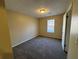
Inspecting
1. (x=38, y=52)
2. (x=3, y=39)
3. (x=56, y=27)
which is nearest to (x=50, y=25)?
(x=56, y=27)

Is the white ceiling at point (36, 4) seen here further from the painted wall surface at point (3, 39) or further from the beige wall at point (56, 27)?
the beige wall at point (56, 27)

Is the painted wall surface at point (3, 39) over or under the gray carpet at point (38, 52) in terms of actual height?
over

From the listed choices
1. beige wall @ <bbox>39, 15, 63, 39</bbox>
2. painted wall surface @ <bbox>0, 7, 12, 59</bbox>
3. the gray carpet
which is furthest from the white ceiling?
beige wall @ <bbox>39, 15, 63, 39</bbox>

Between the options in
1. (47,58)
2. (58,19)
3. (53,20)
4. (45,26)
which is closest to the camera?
(47,58)

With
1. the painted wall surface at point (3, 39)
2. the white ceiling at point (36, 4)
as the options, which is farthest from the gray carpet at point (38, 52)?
the white ceiling at point (36, 4)

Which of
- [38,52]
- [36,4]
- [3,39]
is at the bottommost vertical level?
[38,52]

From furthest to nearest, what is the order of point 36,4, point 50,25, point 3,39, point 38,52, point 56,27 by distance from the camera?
point 50,25, point 56,27, point 38,52, point 36,4, point 3,39

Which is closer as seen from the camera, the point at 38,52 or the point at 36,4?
the point at 36,4

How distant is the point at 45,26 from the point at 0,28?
224 inches

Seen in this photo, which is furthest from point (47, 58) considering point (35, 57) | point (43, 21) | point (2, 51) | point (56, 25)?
point (43, 21)

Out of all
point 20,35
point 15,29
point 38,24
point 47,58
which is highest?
point 38,24

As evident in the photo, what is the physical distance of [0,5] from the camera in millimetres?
887

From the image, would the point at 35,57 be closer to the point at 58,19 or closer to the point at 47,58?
the point at 47,58

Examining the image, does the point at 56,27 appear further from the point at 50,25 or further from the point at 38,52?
the point at 38,52
